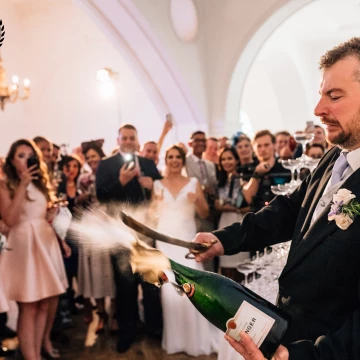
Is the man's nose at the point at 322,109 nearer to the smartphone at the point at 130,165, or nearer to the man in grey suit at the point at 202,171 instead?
the smartphone at the point at 130,165

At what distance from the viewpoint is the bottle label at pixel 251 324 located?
115 centimetres

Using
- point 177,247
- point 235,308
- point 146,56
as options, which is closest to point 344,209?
point 235,308

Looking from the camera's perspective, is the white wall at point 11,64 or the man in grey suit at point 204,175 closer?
the man in grey suit at point 204,175

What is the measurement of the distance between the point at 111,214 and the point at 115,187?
48 centimetres

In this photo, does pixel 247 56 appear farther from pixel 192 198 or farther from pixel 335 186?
pixel 335 186

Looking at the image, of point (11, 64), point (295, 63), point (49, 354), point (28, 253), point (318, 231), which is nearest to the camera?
point (318, 231)

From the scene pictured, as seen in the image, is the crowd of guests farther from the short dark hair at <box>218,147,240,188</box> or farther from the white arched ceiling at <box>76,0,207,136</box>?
the white arched ceiling at <box>76,0,207,136</box>

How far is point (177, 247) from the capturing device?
3.77 meters

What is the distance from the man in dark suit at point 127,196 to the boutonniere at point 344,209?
261 cm

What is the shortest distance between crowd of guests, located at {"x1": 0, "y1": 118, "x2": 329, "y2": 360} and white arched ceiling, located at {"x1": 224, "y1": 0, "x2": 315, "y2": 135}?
3043mm

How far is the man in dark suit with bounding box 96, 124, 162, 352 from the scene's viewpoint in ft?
12.4

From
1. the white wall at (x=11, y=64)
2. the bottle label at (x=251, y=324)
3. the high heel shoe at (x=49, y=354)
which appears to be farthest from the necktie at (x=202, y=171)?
the white wall at (x=11, y=64)

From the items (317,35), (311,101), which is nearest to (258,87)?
(311,101)

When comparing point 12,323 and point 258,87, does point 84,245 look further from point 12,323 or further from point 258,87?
point 258,87
